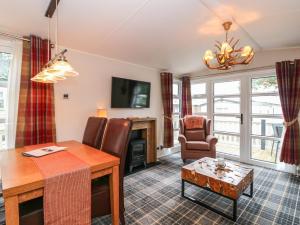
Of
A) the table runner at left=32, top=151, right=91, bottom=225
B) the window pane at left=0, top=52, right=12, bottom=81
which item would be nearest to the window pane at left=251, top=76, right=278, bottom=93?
the table runner at left=32, top=151, right=91, bottom=225

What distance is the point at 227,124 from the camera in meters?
4.28

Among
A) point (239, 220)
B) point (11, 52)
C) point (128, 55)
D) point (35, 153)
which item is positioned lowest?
point (239, 220)

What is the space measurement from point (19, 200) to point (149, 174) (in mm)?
2338

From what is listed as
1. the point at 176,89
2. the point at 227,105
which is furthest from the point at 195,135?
the point at 176,89

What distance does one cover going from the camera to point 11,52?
233 cm

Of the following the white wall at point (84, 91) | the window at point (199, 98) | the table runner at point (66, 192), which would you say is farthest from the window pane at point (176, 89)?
the table runner at point (66, 192)

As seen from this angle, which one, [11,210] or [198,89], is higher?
[198,89]

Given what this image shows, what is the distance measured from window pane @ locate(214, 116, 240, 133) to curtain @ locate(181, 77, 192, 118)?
2.48 ft

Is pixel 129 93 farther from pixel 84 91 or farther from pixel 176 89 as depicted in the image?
pixel 176 89

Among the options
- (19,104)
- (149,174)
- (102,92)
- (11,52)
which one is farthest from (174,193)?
(11,52)

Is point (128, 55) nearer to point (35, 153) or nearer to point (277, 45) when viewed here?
point (35, 153)

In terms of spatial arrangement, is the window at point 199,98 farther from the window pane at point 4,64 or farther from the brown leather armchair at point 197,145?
the window pane at point 4,64

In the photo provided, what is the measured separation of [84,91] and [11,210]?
222 centimetres

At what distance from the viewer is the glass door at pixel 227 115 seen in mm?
4074
